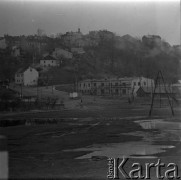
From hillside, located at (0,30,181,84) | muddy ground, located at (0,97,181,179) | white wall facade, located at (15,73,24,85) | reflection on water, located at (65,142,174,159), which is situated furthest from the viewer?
hillside, located at (0,30,181,84)

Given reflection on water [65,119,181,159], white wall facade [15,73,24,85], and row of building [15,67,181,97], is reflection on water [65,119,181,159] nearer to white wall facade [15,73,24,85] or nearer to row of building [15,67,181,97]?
row of building [15,67,181,97]

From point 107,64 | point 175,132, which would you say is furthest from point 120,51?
point 175,132

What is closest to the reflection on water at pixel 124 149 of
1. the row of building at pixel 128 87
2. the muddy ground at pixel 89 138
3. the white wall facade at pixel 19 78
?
the muddy ground at pixel 89 138

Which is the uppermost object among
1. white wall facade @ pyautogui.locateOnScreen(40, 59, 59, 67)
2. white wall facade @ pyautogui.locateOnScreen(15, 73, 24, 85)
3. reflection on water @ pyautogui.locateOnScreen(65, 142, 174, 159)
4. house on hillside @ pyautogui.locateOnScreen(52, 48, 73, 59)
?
house on hillside @ pyautogui.locateOnScreen(52, 48, 73, 59)

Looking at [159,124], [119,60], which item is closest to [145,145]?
[159,124]
